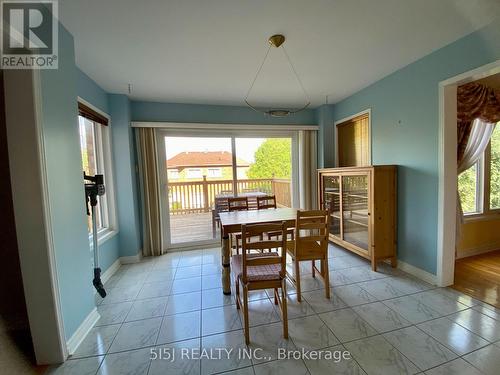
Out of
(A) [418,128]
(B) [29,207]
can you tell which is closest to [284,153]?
(A) [418,128]

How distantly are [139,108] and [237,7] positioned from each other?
2423 mm

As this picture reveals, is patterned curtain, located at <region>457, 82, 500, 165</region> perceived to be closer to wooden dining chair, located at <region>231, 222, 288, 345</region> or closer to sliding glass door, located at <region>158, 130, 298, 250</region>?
sliding glass door, located at <region>158, 130, 298, 250</region>

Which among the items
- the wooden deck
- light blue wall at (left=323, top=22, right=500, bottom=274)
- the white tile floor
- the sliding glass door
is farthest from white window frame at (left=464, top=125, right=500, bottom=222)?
the wooden deck

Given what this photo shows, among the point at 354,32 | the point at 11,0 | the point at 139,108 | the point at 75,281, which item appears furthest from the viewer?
the point at 139,108

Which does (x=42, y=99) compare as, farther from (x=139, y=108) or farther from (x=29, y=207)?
(x=139, y=108)

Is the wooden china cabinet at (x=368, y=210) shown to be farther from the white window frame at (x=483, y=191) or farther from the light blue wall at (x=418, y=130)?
the white window frame at (x=483, y=191)

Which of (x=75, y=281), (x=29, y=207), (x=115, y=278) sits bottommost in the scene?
(x=115, y=278)

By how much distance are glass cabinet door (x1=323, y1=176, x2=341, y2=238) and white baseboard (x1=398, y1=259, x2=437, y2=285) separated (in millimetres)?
864

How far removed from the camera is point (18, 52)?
1.34 meters

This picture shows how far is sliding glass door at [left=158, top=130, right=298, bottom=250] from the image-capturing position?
11.9 ft

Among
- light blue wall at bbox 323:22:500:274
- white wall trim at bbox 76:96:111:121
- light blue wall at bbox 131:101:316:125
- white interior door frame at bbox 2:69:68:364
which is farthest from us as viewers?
light blue wall at bbox 131:101:316:125

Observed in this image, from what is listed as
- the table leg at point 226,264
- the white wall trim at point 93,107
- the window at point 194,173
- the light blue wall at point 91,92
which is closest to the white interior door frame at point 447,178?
the table leg at point 226,264

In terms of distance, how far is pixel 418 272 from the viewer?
8.12 feet

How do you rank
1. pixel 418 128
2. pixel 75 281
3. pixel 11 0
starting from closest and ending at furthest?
pixel 11 0 < pixel 75 281 < pixel 418 128
